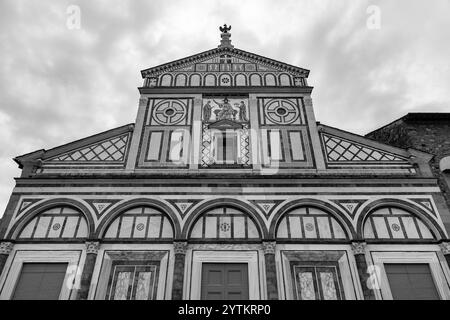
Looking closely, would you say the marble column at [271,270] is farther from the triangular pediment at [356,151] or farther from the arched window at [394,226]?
the triangular pediment at [356,151]

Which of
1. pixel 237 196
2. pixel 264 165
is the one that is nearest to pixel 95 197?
pixel 237 196

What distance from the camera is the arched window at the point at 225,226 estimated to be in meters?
11.8

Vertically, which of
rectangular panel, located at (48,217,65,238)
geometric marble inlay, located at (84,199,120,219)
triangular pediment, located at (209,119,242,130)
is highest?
triangular pediment, located at (209,119,242,130)

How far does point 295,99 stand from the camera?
15633mm

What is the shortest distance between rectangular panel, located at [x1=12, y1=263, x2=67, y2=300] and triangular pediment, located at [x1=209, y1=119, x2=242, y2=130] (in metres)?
7.32

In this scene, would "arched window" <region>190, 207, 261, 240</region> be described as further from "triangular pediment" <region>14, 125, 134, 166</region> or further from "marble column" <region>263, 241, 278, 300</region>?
"triangular pediment" <region>14, 125, 134, 166</region>

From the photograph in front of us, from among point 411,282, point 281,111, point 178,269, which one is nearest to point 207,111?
point 281,111

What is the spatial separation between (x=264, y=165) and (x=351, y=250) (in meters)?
4.18

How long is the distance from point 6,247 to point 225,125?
8.69m

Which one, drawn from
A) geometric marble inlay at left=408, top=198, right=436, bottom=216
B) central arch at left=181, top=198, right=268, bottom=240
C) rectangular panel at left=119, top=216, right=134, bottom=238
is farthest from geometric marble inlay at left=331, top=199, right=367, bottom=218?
rectangular panel at left=119, top=216, right=134, bottom=238

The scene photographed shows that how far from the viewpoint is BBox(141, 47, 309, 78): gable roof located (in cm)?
1672

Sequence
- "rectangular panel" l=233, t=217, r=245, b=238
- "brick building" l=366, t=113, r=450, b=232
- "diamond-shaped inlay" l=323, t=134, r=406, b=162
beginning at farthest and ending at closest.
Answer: "brick building" l=366, t=113, r=450, b=232
"diamond-shaped inlay" l=323, t=134, r=406, b=162
"rectangular panel" l=233, t=217, r=245, b=238
